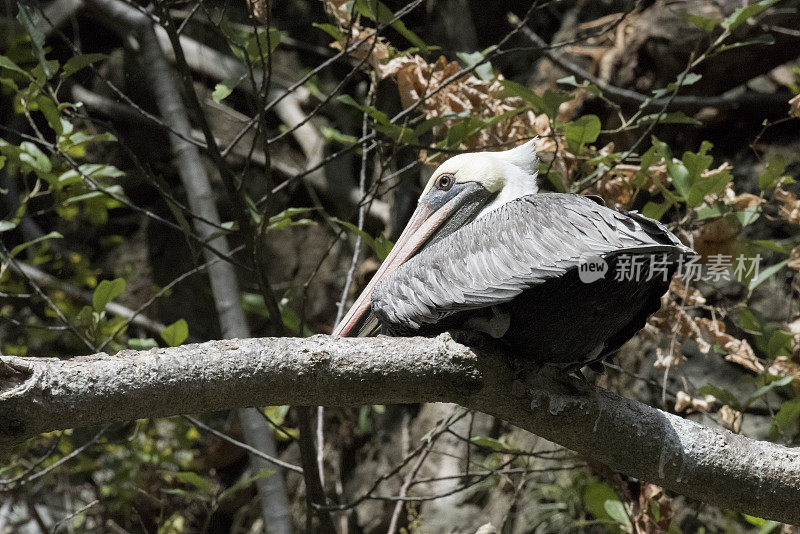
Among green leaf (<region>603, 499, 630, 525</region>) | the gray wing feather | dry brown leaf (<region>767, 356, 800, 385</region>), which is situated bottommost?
green leaf (<region>603, 499, 630, 525</region>)

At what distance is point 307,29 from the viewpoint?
6668 millimetres

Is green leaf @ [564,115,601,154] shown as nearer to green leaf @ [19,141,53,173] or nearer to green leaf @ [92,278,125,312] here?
green leaf @ [92,278,125,312]

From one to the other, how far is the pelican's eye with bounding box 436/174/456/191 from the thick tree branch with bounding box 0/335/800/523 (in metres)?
1.11

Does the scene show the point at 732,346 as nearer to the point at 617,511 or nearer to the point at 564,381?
the point at 617,511

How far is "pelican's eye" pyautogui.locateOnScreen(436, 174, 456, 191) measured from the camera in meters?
3.19

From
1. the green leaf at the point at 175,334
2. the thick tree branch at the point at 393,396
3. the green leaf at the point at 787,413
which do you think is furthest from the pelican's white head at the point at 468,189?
the green leaf at the point at 787,413

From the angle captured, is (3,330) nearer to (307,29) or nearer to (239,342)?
(307,29)

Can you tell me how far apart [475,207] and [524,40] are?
3307 millimetres

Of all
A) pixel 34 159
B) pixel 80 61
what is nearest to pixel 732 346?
pixel 80 61

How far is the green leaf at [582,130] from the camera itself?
10.4 feet

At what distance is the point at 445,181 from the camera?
3203mm

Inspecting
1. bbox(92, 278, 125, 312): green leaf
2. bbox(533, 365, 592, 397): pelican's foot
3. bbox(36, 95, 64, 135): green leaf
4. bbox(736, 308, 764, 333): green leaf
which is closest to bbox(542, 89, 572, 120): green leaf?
bbox(533, 365, 592, 397): pelican's foot

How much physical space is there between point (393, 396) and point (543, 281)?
0.56 metres

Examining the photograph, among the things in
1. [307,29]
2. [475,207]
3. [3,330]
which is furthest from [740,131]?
[3,330]
